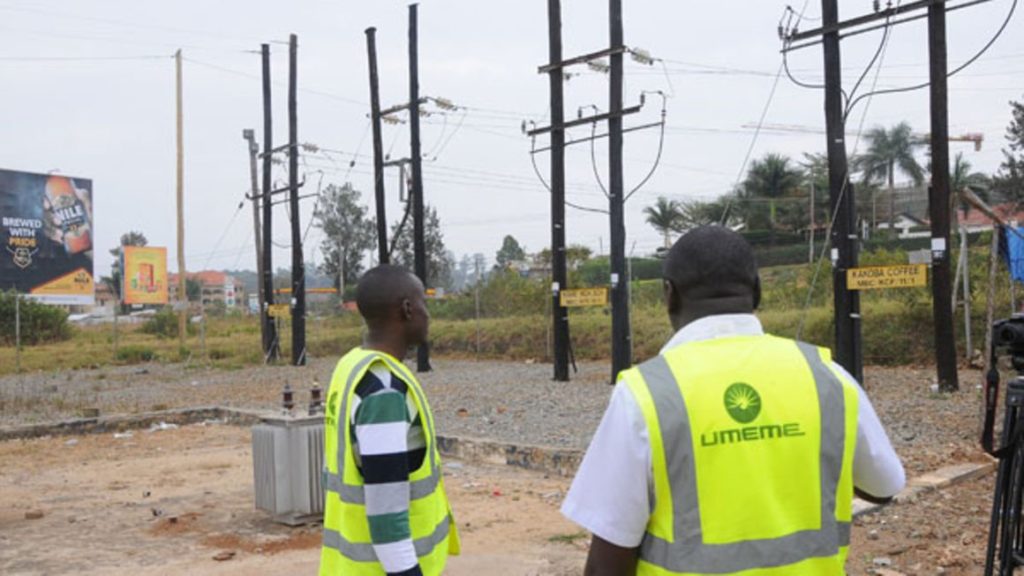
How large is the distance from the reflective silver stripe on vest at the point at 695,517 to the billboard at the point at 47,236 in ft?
119

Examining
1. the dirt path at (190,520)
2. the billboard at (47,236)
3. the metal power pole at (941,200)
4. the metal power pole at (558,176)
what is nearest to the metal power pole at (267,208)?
the metal power pole at (558,176)

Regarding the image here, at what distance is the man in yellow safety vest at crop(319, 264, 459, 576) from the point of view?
258 cm

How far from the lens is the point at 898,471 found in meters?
2.02

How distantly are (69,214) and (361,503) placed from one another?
122ft

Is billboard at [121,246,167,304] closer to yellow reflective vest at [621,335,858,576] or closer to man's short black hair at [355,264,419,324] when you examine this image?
man's short black hair at [355,264,419,324]

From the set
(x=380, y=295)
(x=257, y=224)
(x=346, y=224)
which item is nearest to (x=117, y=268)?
(x=346, y=224)

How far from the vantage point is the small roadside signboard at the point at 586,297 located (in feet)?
53.0

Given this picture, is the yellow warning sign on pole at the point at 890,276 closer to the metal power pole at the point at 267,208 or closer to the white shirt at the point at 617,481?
the white shirt at the point at 617,481

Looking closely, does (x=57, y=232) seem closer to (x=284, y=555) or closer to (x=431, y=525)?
(x=284, y=555)

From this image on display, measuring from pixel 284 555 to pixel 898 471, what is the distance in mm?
4884

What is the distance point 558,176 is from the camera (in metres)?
16.7

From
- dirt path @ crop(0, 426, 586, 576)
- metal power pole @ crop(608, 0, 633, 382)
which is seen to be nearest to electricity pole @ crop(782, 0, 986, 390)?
metal power pole @ crop(608, 0, 633, 382)

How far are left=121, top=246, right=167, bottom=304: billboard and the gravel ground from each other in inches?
430

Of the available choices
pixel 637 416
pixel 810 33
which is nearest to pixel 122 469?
pixel 637 416
